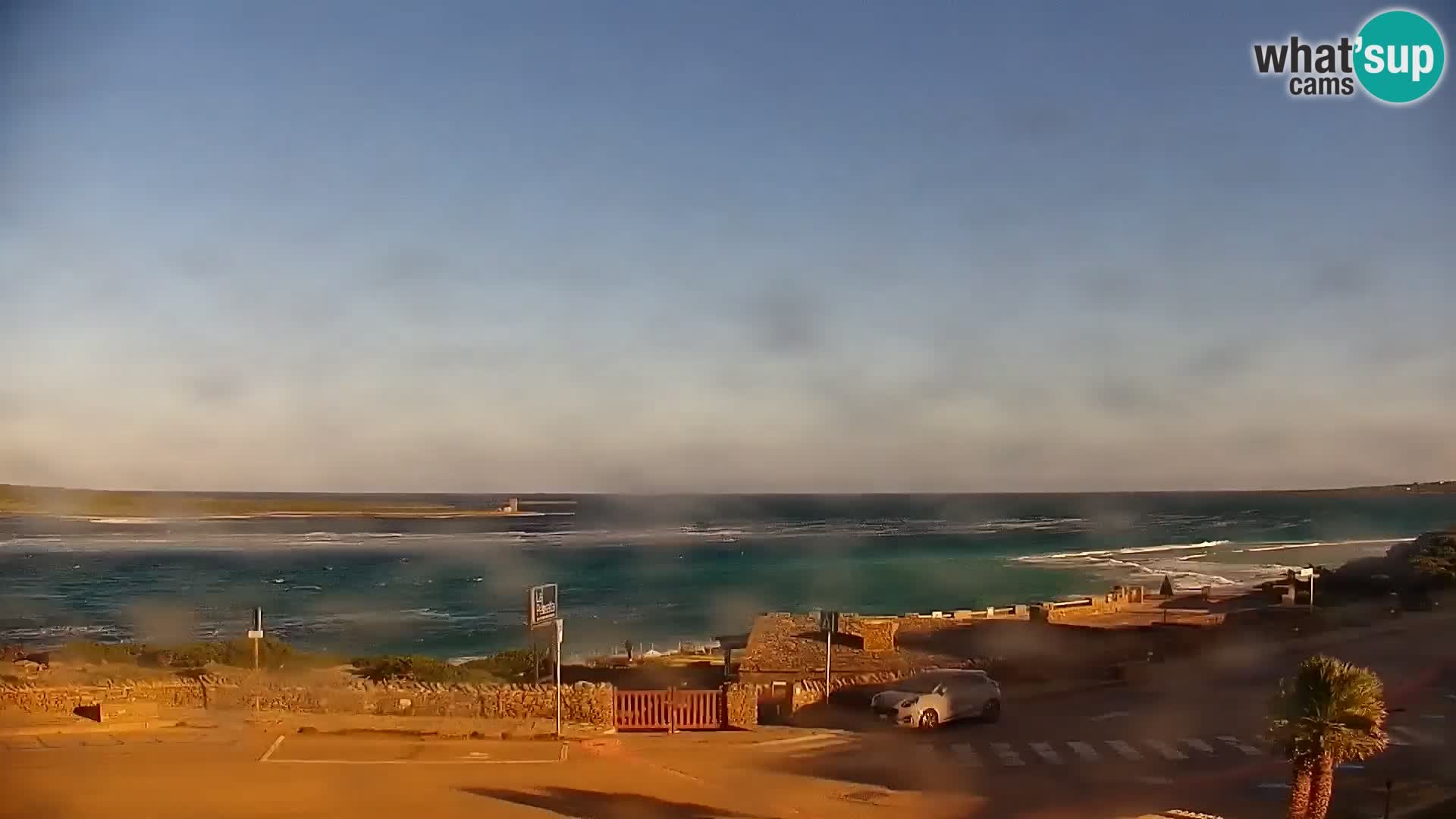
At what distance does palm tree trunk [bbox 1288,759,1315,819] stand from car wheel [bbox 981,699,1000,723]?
851 centimetres

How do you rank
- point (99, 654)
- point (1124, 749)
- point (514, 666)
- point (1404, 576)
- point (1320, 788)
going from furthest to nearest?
point (1404, 576) → point (99, 654) → point (514, 666) → point (1124, 749) → point (1320, 788)

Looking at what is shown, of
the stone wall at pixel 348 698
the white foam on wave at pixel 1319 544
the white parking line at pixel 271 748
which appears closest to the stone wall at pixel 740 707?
the stone wall at pixel 348 698

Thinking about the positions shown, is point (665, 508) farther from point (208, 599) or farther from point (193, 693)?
point (193, 693)

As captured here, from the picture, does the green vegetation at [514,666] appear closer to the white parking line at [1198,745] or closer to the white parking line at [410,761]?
the white parking line at [410,761]

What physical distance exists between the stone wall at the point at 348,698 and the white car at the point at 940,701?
14.0 feet

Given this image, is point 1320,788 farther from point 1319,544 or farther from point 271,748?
point 1319,544

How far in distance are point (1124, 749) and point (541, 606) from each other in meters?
8.21

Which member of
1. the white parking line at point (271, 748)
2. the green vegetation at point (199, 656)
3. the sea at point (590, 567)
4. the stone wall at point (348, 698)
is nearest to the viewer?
the white parking line at point (271, 748)

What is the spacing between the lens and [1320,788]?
28.8ft

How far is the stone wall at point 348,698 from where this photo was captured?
53.2 ft

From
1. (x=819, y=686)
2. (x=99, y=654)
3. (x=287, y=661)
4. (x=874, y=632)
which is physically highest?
(x=819, y=686)

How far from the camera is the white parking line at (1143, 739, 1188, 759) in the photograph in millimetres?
14375

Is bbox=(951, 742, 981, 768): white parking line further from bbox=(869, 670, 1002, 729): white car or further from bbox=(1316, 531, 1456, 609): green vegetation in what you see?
bbox=(1316, 531, 1456, 609): green vegetation

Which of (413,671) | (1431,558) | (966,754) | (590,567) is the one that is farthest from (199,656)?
(590,567)
